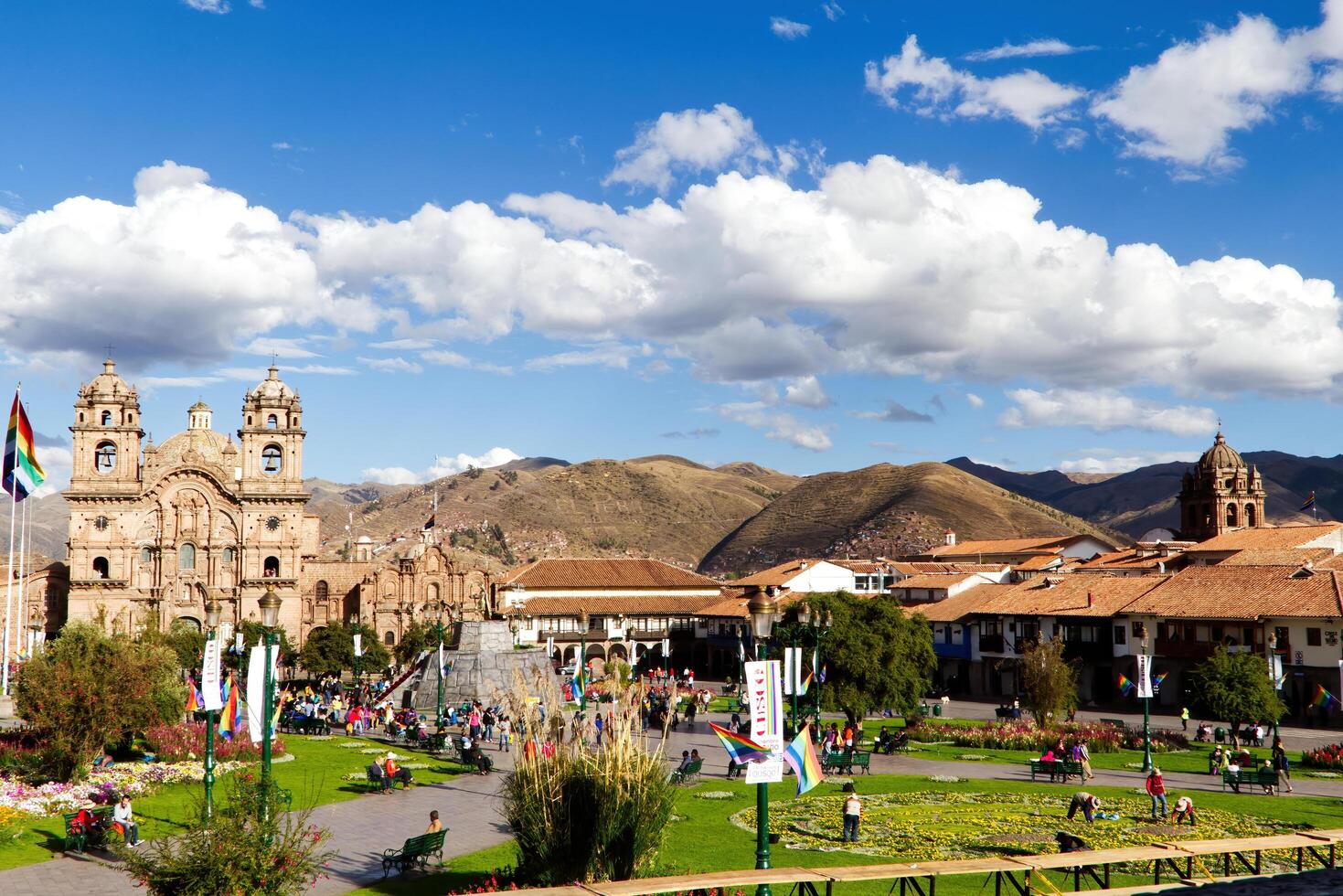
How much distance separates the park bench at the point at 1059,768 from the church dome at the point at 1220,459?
7776cm

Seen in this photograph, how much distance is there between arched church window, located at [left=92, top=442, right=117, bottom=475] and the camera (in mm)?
89000

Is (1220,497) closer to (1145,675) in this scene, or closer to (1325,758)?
(1325,758)

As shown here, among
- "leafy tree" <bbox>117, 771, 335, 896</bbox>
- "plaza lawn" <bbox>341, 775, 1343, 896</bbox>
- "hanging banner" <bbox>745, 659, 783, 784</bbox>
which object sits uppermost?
"hanging banner" <bbox>745, 659, 783, 784</bbox>

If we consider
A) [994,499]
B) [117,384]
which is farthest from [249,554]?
[994,499]

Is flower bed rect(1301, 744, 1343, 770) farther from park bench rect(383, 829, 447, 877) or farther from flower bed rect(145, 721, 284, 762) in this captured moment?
flower bed rect(145, 721, 284, 762)

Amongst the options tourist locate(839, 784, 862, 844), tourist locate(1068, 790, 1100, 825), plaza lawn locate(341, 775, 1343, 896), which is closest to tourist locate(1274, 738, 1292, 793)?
plaza lawn locate(341, 775, 1343, 896)

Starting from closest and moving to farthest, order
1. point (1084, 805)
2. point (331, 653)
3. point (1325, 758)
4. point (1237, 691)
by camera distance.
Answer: point (1084, 805) → point (1325, 758) → point (1237, 691) → point (331, 653)

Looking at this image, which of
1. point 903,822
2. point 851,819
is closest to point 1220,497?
point 903,822

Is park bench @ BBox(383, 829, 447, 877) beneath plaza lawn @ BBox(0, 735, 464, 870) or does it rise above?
above

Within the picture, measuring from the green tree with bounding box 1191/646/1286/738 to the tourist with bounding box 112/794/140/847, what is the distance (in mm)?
34316

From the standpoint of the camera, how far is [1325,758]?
124 ft

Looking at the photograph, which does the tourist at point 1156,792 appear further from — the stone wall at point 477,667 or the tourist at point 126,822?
the stone wall at point 477,667

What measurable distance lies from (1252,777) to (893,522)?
136537 millimetres

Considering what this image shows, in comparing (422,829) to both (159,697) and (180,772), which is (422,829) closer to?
(180,772)
